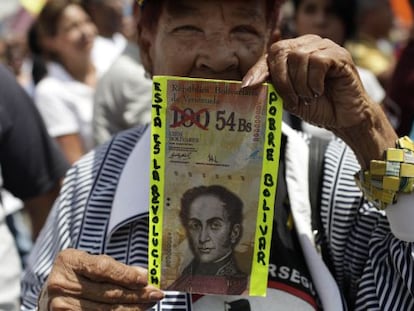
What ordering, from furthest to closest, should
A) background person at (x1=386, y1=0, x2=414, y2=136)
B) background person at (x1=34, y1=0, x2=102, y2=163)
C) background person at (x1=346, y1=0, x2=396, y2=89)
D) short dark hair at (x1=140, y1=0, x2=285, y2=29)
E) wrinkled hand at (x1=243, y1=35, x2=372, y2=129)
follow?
background person at (x1=346, y1=0, x2=396, y2=89) → background person at (x1=34, y1=0, x2=102, y2=163) → background person at (x1=386, y1=0, x2=414, y2=136) → short dark hair at (x1=140, y1=0, x2=285, y2=29) → wrinkled hand at (x1=243, y1=35, x2=372, y2=129)

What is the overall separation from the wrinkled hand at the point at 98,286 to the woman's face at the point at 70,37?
3.34m

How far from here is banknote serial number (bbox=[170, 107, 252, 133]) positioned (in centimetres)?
161

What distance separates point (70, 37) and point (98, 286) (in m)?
3.45

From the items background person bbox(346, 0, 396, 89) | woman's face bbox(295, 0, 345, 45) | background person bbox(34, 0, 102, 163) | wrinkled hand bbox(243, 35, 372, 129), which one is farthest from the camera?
background person bbox(346, 0, 396, 89)

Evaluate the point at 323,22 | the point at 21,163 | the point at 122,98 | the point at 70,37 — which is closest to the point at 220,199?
the point at 21,163

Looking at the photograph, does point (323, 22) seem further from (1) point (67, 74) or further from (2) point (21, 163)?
(2) point (21, 163)

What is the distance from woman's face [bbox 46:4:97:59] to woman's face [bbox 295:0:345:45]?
135cm

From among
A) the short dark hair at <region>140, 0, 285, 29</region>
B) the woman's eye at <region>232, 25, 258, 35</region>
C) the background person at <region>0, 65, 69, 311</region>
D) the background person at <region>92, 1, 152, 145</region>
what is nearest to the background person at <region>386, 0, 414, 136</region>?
the background person at <region>92, 1, 152, 145</region>

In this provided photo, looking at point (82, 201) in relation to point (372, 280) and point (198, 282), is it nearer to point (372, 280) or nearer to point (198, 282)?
point (198, 282)

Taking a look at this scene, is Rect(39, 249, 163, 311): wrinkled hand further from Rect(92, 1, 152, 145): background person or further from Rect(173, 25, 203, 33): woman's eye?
Answer: Rect(92, 1, 152, 145): background person

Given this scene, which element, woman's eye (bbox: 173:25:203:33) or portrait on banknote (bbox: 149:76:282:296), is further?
woman's eye (bbox: 173:25:203:33)

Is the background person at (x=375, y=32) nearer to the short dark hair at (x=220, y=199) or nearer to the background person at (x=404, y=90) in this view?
the background person at (x=404, y=90)

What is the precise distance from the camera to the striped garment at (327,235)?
71.1 inches

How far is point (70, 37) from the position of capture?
4891mm
